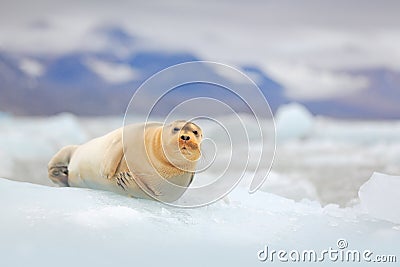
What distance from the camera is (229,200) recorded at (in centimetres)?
138

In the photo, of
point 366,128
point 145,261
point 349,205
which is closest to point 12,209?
point 145,261

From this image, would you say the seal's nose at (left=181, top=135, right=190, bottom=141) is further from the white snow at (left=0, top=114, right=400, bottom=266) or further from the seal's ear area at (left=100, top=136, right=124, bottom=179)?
the seal's ear area at (left=100, top=136, right=124, bottom=179)

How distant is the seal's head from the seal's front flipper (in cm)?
42

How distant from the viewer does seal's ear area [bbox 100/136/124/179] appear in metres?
1.30

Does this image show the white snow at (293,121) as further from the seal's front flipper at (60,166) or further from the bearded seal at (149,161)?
the bearded seal at (149,161)

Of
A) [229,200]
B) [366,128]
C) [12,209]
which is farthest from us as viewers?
[366,128]

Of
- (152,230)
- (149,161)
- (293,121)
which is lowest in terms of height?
(152,230)

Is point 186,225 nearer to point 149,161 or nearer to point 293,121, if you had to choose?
point 149,161

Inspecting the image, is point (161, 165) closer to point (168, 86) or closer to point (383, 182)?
point (168, 86)

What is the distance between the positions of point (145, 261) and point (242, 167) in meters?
0.31

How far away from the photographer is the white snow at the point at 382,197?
137cm

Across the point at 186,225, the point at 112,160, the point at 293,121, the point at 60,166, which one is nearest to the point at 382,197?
the point at 186,225

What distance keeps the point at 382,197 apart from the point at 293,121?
1162mm

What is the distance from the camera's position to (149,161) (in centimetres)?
125
